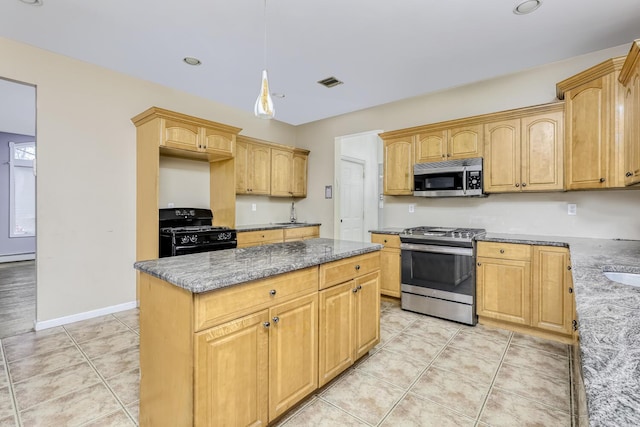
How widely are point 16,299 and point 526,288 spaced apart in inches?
230

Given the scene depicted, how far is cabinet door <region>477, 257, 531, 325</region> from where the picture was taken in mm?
2801

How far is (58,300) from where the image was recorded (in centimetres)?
302

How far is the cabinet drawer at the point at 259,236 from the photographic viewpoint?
400 centimetres

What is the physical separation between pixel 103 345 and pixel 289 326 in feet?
6.65

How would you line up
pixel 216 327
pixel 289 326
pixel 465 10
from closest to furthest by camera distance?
pixel 216 327 → pixel 289 326 → pixel 465 10

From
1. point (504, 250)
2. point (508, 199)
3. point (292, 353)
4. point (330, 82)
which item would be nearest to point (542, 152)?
point (508, 199)

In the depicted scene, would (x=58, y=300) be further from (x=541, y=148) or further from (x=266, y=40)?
(x=541, y=148)

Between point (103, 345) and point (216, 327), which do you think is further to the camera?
point (103, 345)

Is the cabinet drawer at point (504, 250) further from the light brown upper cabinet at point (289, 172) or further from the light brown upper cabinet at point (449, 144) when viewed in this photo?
the light brown upper cabinet at point (289, 172)

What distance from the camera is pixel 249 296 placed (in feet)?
4.70

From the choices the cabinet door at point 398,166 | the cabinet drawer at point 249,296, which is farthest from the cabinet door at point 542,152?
the cabinet drawer at point 249,296

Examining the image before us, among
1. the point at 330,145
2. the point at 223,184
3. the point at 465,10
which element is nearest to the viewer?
the point at 465,10

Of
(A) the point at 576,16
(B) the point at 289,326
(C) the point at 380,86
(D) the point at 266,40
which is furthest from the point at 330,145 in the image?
(B) the point at 289,326

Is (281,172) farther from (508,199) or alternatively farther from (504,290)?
(504,290)
